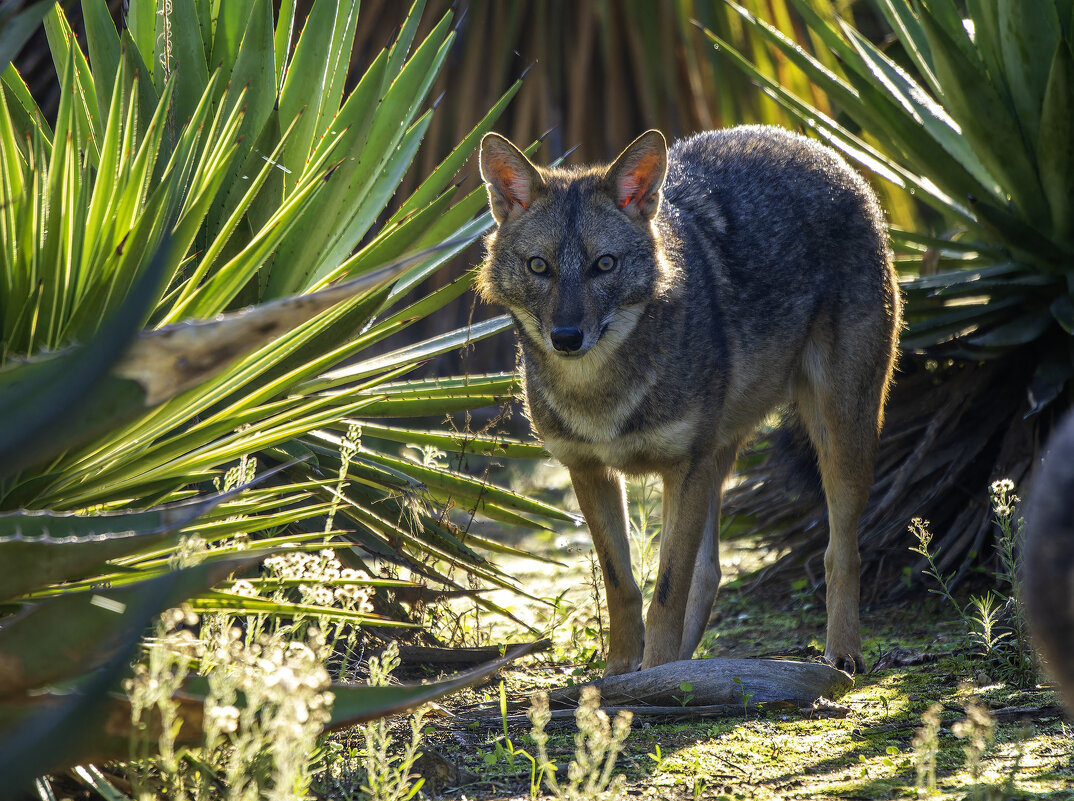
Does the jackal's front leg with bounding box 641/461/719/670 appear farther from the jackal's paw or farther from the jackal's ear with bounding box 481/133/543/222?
Answer: the jackal's ear with bounding box 481/133/543/222

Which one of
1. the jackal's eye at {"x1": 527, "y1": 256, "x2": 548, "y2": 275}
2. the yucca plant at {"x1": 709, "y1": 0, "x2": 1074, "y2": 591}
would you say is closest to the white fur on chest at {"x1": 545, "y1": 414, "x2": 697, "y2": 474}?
the jackal's eye at {"x1": 527, "y1": 256, "x2": 548, "y2": 275}

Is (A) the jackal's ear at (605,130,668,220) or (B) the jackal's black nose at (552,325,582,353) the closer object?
(B) the jackal's black nose at (552,325,582,353)

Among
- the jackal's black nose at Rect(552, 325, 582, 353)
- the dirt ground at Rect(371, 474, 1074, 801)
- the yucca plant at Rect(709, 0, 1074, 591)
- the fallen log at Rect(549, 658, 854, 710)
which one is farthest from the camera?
the yucca plant at Rect(709, 0, 1074, 591)

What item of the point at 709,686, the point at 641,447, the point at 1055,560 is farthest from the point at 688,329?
the point at 1055,560

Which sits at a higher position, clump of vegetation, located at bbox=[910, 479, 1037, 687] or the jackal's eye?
the jackal's eye

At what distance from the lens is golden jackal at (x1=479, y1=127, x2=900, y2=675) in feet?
12.4

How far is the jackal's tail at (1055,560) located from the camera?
5.33 ft

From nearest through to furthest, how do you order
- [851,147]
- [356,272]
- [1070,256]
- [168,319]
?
1. [168,319]
2. [356,272]
3. [1070,256]
4. [851,147]

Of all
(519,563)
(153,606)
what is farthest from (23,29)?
(519,563)

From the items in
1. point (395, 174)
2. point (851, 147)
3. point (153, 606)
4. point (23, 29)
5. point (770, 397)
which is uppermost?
point (851, 147)

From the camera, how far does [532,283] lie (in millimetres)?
3795

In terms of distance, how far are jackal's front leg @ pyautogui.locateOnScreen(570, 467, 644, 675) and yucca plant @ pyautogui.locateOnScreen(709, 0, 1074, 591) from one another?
1237 millimetres

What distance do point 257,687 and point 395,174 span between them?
288cm

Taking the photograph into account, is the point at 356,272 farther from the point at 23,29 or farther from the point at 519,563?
the point at 519,563
